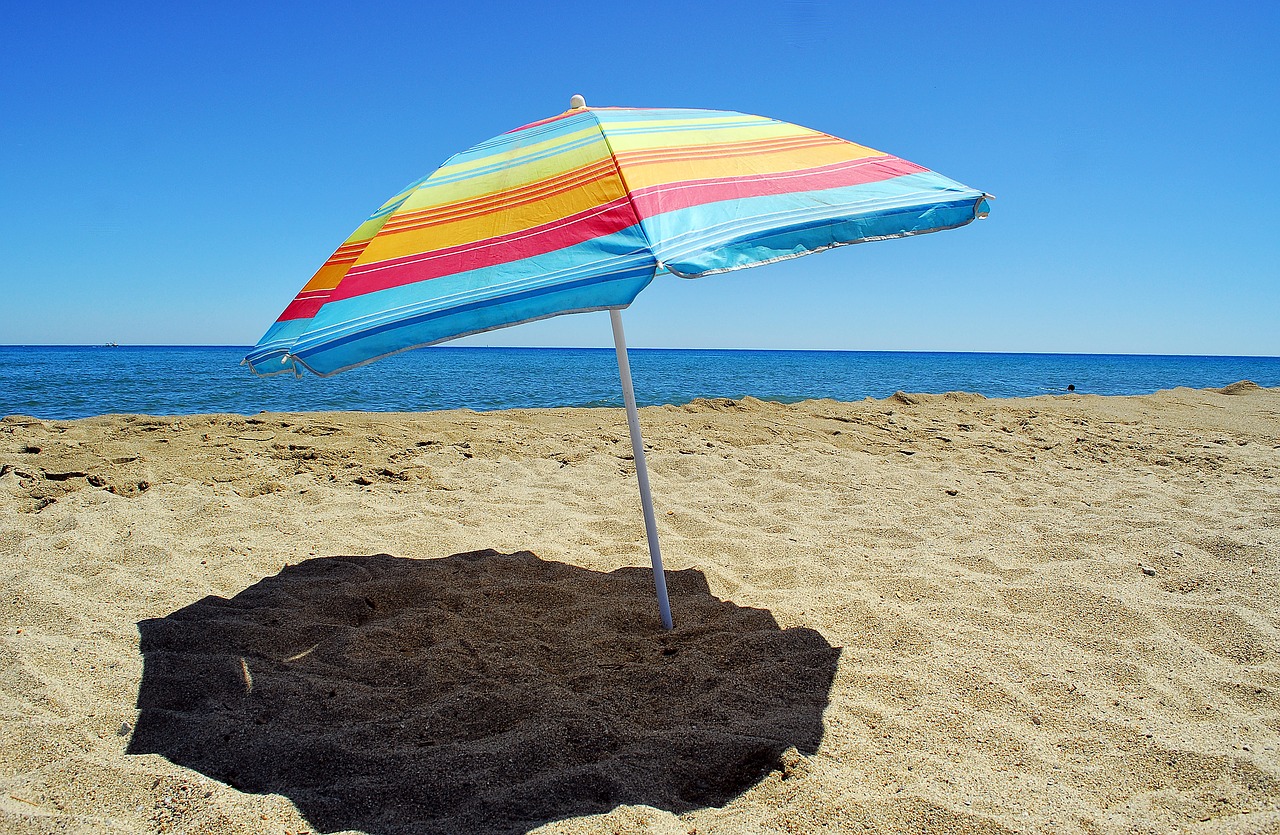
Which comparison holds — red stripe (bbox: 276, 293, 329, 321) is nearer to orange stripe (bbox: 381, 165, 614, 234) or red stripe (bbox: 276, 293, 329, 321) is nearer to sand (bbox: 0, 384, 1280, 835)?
orange stripe (bbox: 381, 165, 614, 234)

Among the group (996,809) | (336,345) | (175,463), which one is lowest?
(996,809)

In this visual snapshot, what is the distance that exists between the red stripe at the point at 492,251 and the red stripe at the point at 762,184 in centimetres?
10

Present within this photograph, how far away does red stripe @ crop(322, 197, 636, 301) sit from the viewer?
188 centimetres

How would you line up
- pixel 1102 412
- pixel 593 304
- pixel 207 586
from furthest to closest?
1. pixel 1102 412
2. pixel 207 586
3. pixel 593 304

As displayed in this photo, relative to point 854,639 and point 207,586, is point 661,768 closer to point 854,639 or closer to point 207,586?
point 854,639

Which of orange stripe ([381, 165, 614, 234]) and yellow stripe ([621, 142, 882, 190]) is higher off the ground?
yellow stripe ([621, 142, 882, 190])

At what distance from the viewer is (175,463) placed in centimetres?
479

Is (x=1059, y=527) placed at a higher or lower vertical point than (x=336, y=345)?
lower

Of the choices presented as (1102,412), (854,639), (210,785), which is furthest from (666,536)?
(1102,412)

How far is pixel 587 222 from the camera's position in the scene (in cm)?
191

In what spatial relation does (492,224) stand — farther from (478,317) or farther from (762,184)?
(762,184)

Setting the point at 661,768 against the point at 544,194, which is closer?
the point at 661,768

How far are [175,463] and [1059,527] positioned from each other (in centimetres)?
573

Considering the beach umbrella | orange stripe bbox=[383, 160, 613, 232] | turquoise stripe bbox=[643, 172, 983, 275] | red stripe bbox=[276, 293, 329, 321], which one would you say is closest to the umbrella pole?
the beach umbrella
